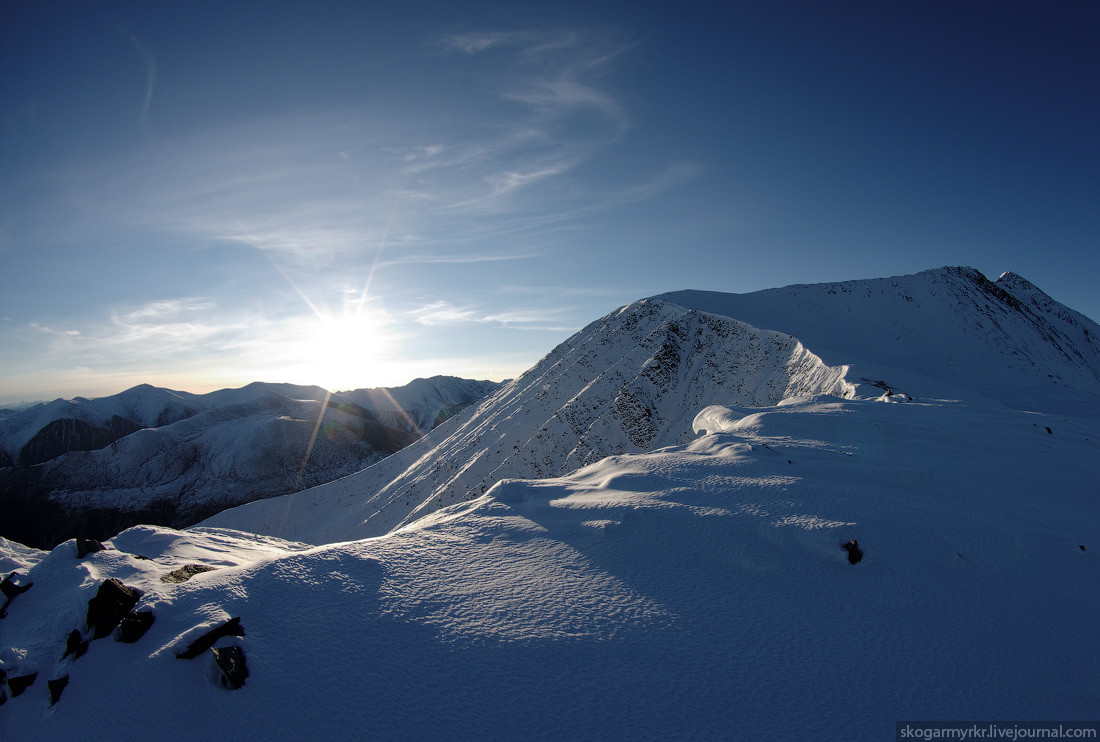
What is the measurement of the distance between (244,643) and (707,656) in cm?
558

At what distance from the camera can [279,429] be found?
114 metres

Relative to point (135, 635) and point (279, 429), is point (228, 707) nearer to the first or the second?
point (135, 635)

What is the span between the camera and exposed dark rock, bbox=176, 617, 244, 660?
5.10 meters

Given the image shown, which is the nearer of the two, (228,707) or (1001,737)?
(1001,737)

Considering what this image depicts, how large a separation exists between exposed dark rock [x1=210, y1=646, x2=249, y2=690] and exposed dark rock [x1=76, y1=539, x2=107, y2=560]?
323 inches

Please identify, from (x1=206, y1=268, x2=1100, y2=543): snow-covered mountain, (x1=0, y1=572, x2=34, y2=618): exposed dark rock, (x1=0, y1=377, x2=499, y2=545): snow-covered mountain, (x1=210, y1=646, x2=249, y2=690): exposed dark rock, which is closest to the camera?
(x1=210, y1=646, x2=249, y2=690): exposed dark rock

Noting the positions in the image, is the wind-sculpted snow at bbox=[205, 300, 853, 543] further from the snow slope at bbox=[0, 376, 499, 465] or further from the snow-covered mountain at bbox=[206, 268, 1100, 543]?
the snow slope at bbox=[0, 376, 499, 465]

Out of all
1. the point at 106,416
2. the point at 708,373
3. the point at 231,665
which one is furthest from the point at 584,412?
the point at 106,416

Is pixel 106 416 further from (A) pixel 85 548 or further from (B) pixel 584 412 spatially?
(A) pixel 85 548

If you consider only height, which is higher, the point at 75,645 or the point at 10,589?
the point at 75,645

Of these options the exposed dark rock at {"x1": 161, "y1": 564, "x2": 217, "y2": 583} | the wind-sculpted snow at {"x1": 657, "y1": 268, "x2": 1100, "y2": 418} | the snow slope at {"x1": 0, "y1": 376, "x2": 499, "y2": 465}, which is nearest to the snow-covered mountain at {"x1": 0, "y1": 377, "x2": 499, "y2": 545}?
the snow slope at {"x1": 0, "y1": 376, "x2": 499, "y2": 465}

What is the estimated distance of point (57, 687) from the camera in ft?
17.3

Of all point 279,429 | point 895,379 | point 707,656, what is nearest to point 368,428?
point 279,429

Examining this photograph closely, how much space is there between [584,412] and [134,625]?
40684 millimetres
